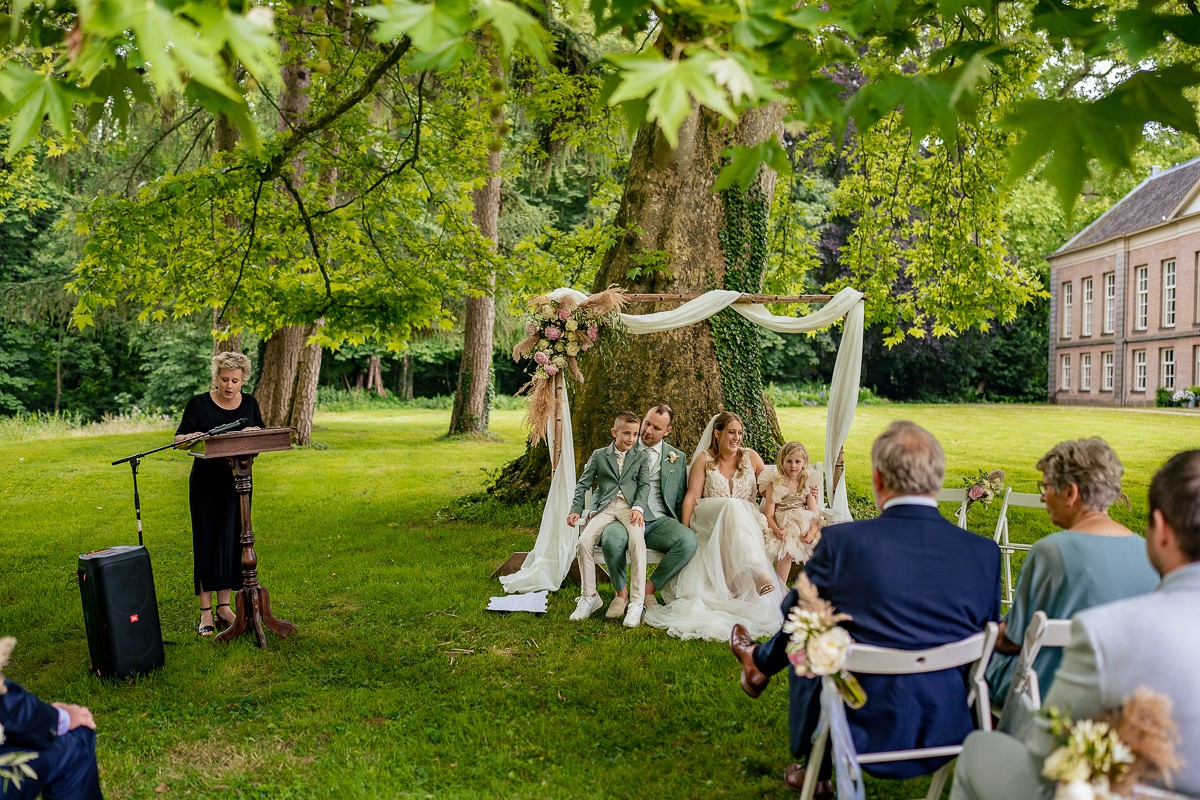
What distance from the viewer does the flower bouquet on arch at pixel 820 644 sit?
253cm

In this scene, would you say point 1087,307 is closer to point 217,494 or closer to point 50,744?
point 217,494

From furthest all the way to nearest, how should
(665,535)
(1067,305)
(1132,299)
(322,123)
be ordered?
1. (1067,305)
2. (1132,299)
3. (322,123)
4. (665,535)

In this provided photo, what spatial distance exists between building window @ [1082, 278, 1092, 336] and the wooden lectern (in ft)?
113

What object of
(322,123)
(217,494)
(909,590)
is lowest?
(217,494)

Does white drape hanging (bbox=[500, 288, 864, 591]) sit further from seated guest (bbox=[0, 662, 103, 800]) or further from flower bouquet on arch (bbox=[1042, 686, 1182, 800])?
flower bouquet on arch (bbox=[1042, 686, 1182, 800])

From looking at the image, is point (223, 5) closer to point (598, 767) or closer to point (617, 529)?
point (598, 767)

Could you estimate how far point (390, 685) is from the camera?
4.85 meters

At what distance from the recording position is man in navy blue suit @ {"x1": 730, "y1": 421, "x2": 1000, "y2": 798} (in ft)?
9.11

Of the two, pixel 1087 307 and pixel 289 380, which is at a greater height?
pixel 1087 307

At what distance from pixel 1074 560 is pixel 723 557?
3.58 meters

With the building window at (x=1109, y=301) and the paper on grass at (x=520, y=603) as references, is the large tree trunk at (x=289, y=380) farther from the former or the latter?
the building window at (x=1109, y=301)

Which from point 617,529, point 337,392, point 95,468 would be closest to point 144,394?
point 337,392

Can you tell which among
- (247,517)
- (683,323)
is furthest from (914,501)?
(683,323)

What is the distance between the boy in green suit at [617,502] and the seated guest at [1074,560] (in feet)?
10.4
